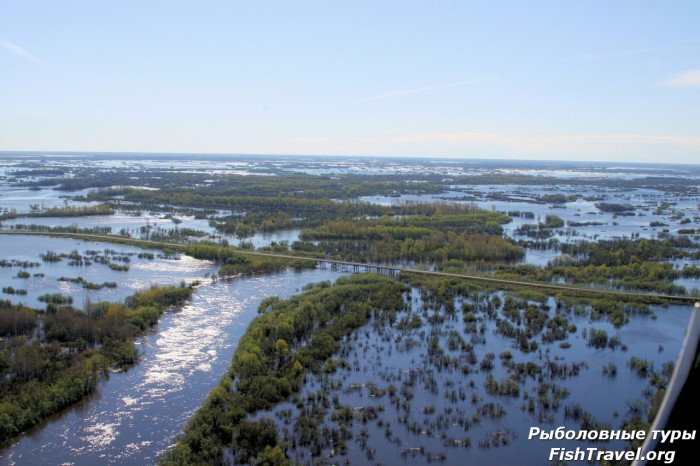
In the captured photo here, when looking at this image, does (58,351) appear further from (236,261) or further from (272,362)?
(236,261)

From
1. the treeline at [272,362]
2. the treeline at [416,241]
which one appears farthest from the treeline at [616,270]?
the treeline at [272,362]

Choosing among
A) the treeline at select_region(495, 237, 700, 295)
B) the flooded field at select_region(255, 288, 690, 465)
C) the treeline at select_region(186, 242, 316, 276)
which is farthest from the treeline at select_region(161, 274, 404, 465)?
the treeline at select_region(495, 237, 700, 295)

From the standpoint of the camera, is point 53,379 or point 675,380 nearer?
point 675,380

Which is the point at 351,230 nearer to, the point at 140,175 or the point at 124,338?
the point at 124,338

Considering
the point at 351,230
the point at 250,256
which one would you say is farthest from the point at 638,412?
the point at 351,230

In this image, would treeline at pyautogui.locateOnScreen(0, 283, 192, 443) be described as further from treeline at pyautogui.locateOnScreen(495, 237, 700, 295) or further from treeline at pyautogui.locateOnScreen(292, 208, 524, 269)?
treeline at pyautogui.locateOnScreen(495, 237, 700, 295)

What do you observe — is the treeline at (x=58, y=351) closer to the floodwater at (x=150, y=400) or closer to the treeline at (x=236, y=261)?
the floodwater at (x=150, y=400)
